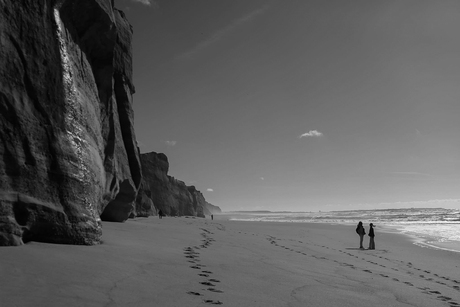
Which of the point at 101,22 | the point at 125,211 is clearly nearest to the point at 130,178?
the point at 125,211

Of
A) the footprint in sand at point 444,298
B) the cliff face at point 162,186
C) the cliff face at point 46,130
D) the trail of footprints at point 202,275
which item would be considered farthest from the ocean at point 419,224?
the cliff face at point 46,130

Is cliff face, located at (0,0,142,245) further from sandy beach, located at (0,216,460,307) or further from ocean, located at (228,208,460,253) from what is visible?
ocean, located at (228,208,460,253)

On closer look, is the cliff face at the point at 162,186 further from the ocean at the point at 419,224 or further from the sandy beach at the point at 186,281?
the sandy beach at the point at 186,281

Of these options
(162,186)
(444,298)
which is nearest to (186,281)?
(444,298)

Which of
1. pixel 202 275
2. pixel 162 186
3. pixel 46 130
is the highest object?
pixel 162 186

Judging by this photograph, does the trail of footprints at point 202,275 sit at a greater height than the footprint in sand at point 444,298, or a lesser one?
greater

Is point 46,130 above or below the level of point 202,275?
above

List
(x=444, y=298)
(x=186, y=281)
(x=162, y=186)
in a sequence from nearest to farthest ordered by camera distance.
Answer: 1. (x=186, y=281)
2. (x=444, y=298)
3. (x=162, y=186)

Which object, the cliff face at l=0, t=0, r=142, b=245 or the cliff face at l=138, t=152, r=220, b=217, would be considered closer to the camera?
the cliff face at l=0, t=0, r=142, b=245

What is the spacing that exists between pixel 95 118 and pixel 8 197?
168 inches

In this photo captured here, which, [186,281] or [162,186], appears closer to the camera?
[186,281]

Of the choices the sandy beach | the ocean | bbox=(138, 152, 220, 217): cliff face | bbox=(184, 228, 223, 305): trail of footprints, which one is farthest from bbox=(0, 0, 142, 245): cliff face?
bbox=(138, 152, 220, 217): cliff face

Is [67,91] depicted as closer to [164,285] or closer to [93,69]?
[93,69]

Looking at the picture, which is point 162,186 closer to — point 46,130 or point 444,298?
point 46,130
